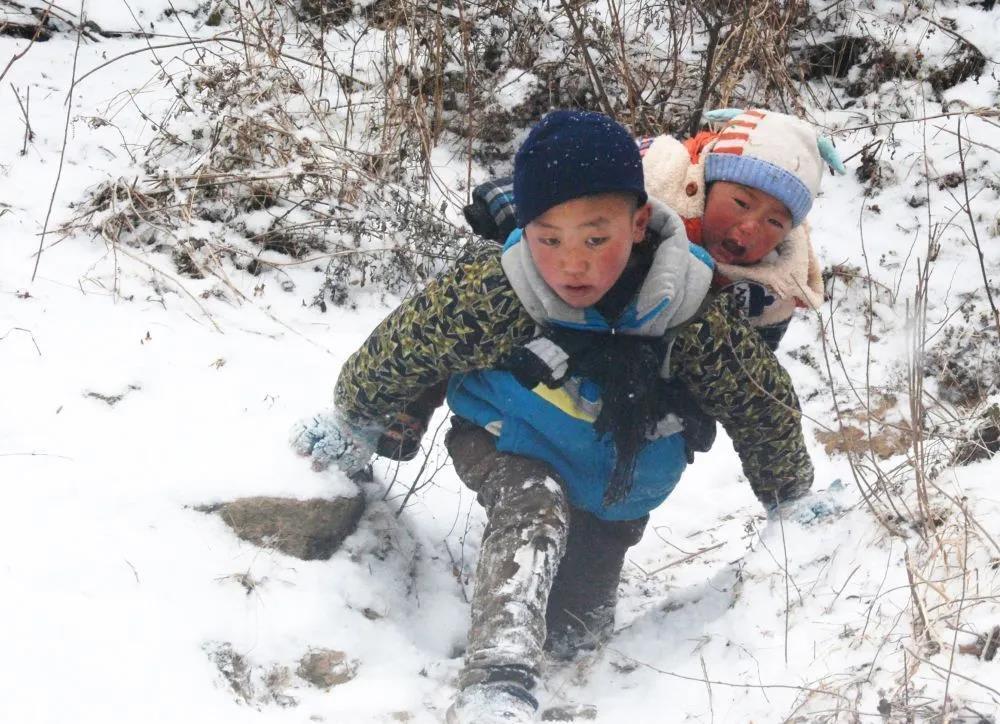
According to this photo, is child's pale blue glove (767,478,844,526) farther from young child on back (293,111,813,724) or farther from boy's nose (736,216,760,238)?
boy's nose (736,216,760,238)

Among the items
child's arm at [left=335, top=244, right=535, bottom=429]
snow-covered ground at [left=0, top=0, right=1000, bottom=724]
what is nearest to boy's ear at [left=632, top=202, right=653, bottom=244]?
child's arm at [left=335, top=244, right=535, bottom=429]

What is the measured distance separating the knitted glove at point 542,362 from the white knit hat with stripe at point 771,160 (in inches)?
25.9

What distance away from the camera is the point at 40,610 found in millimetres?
1776

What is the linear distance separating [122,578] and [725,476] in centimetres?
227

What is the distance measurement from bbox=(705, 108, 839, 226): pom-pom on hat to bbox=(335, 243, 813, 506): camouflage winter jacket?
359 mm

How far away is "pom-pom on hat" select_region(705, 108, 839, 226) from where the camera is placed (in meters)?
2.30

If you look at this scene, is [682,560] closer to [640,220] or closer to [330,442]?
[330,442]

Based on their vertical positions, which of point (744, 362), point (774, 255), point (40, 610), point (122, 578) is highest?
point (774, 255)

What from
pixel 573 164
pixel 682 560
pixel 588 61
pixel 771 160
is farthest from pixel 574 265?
pixel 588 61

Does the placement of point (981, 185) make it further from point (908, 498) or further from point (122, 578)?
point (122, 578)

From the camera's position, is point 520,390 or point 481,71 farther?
point 481,71

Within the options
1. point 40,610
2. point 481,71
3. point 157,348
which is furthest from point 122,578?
point 481,71

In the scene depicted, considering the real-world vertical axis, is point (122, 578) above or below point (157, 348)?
below

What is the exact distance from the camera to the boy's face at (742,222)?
2.29m
